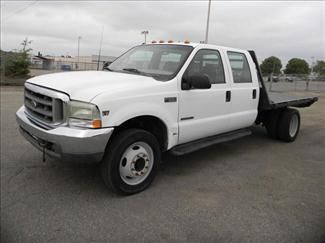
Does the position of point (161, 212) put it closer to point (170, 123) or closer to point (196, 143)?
point (170, 123)

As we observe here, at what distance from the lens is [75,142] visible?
277 centimetres

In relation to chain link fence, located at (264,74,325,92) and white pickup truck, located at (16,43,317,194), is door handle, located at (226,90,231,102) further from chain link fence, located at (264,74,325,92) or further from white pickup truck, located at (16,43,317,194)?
chain link fence, located at (264,74,325,92)

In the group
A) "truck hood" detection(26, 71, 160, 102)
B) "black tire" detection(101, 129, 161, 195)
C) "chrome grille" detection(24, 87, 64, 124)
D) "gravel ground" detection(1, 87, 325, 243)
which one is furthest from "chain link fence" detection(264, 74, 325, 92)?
"chrome grille" detection(24, 87, 64, 124)

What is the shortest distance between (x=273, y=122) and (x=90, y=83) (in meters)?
4.38

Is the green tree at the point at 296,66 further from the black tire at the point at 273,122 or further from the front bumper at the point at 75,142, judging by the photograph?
the front bumper at the point at 75,142

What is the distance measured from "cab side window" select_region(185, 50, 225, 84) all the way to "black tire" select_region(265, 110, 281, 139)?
88.8 inches

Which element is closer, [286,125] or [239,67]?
[239,67]

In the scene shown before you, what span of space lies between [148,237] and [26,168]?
7.89ft

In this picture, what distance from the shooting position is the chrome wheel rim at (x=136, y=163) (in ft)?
10.7

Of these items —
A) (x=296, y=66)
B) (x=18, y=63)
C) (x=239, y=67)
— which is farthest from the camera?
(x=296, y=66)

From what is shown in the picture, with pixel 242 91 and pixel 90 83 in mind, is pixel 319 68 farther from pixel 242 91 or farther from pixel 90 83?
pixel 90 83

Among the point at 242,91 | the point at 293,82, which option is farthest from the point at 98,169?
the point at 293,82

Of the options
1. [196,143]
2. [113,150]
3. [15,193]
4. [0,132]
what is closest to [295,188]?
[196,143]

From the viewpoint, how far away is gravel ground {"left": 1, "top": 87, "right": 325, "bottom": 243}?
8.69 ft
